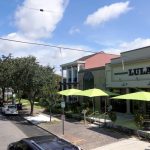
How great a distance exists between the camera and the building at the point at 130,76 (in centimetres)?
3023

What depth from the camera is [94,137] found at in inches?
854

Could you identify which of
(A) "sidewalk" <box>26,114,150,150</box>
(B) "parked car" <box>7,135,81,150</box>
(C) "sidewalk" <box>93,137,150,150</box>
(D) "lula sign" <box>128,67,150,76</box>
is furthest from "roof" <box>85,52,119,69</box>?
(B) "parked car" <box>7,135,81,150</box>

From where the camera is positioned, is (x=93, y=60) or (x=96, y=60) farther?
(x=96, y=60)

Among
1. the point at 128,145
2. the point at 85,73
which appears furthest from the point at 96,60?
the point at 128,145

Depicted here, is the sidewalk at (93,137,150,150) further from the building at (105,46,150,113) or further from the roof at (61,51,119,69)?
the roof at (61,51,119,69)

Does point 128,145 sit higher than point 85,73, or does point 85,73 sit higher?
point 85,73

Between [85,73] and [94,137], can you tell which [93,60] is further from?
[94,137]

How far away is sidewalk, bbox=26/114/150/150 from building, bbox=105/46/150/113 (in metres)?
6.60

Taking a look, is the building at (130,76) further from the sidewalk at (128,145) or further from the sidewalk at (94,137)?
the sidewalk at (128,145)

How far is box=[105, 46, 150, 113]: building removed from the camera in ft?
99.2

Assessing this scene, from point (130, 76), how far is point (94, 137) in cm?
1213

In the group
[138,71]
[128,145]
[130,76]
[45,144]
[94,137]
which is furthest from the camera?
[130,76]

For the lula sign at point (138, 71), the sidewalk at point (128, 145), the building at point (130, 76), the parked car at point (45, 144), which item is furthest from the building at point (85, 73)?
the parked car at point (45, 144)

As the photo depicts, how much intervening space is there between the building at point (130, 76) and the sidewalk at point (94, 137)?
6601 millimetres
